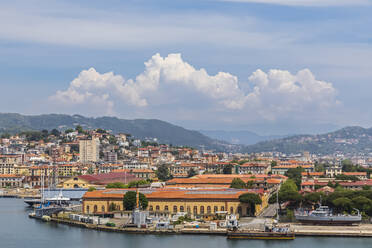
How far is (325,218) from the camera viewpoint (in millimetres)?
36438

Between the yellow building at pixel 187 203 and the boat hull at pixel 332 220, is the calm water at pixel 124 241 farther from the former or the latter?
the yellow building at pixel 187 203

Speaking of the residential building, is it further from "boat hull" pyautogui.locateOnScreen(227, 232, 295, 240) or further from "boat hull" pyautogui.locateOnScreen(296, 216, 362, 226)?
"boat hull" pyautogui.locateOnScreen(227, 232, 295, 240)

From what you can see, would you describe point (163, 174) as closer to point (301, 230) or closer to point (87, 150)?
point (87, 150)

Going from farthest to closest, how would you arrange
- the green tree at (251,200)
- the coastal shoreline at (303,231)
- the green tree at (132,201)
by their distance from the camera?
the green tree at (132,201), the green tree at (251,200), the coastal shoreline at (303,231)

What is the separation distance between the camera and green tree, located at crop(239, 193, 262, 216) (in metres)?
40.4

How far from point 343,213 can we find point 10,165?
203 ft

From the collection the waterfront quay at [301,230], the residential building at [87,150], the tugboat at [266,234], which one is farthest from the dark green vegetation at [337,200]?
the residential building at [87,150]

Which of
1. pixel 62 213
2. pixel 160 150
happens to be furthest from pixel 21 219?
pixel 160 150

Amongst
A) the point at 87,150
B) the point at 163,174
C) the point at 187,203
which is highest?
the point at 87,150

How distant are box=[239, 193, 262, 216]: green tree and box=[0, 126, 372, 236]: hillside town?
61 millimetres

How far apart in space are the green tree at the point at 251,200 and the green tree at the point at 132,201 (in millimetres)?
5881

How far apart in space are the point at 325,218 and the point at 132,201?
11.8 m

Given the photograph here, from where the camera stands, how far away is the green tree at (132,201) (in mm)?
40656

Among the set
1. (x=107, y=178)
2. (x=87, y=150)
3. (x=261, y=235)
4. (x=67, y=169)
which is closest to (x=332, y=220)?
(x=261, y=235)
